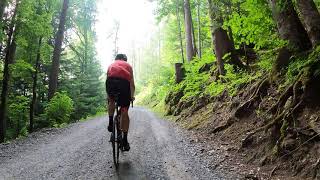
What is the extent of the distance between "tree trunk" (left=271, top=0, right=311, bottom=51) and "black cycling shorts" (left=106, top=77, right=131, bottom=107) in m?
3.88

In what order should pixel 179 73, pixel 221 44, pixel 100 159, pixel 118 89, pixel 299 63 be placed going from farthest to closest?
pixel 179 73
pixel 221 44
pixel 100 159
pixel 299 63
pixel 118 89

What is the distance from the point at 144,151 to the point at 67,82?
55.6 ft

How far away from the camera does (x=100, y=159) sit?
7.48 m

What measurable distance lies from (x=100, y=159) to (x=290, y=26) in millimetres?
5259

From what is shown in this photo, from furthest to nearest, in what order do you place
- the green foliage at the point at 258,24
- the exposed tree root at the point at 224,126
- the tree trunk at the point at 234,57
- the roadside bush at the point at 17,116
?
the roadside bush at the point at 17,116 → the tree trunk at the point at 234,57 → the exposed tree root at the point at 224,126 → the green foliage at the point at 258,24

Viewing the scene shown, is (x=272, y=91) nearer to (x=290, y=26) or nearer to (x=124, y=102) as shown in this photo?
(x=290, y=26)

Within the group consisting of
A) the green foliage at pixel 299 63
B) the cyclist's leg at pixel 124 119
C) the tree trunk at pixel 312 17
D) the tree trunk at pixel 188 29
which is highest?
the tree trunk at pixel 188 29

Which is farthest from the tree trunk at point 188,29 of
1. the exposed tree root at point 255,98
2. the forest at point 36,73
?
the exposed tree root at point 255,98

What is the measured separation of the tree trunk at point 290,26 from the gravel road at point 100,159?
343 centimetres

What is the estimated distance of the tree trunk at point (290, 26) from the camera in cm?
777

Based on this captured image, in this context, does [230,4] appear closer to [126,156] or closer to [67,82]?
[126,156]

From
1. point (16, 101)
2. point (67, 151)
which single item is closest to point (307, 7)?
point (67, 151)

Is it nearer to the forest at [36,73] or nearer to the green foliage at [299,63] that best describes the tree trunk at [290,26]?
the green foliage at [299,63]

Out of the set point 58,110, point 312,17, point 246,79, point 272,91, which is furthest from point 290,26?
point 58,110
